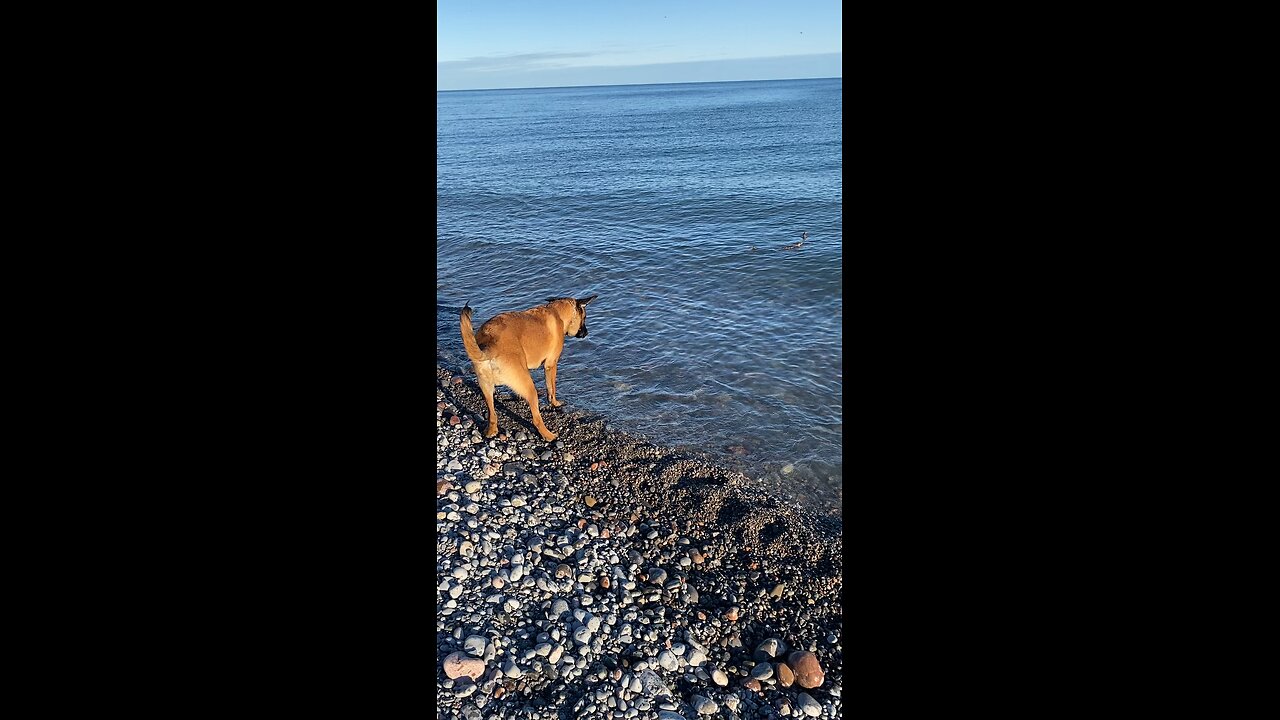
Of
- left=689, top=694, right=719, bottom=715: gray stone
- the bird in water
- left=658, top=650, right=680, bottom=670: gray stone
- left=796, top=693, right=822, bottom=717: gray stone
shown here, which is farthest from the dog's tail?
the bird in water

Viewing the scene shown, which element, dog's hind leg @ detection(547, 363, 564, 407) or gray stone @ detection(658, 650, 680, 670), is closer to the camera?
gray stone @ detection(658, 650, 680, 670)

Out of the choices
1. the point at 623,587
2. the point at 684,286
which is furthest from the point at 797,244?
the point at 623,587

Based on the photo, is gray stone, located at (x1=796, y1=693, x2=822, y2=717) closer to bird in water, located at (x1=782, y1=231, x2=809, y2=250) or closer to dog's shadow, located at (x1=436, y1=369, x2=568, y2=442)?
dog's shadow, located at (x1=436, y1=369, x2=568, y2=442)

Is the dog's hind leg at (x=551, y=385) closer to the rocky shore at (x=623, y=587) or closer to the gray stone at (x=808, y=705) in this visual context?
the rocky shore at (x=623, y=587)

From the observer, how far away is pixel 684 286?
13.6 meters

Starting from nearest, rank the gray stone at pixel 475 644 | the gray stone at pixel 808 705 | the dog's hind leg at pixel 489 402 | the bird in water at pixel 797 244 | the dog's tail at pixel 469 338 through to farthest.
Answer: the gray stone at pixel 808 705 < the gray stone at pixel 475 644 < the dog's tail at pixel 469 338 < the dog's hind leg at pixel 489 402 < the bird in water at pixel 797 244

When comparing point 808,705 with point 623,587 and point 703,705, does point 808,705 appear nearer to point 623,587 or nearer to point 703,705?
point 703,705

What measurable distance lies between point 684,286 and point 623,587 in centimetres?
911

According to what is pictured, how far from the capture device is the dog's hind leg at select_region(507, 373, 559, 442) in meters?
6.91

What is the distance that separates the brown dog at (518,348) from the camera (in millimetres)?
6621

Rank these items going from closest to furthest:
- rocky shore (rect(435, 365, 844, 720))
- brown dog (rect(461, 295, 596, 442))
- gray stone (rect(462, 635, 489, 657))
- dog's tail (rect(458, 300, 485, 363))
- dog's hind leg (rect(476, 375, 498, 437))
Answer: rocky shore (rect(435, 365, 844, 720)) → gray stone (rect(462, 635, 489, 657)) → dog's tail (rect(458, 300, 485, 363)) → brown dog (rect(461, 295, 596, 442)) → dog's hind leg (rect(476, 375, 498, 437))

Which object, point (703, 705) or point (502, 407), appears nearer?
point (703, 705)

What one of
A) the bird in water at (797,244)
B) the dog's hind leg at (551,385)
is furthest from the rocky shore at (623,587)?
the bird in water at (797,244)
